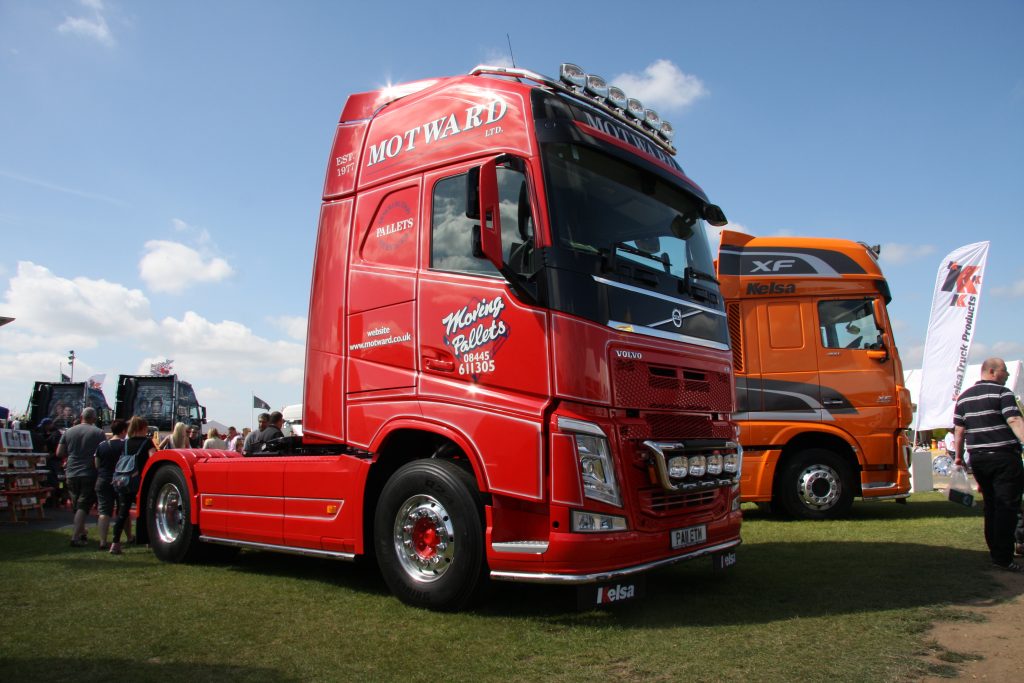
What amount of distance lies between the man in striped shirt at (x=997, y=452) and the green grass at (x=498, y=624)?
0.33 m

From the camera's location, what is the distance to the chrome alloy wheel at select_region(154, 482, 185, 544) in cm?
795

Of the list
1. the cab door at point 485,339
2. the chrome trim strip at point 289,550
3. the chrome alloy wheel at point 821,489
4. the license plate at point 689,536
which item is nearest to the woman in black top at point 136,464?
the chrome trim strip at point 289,550

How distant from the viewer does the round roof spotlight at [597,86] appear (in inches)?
225

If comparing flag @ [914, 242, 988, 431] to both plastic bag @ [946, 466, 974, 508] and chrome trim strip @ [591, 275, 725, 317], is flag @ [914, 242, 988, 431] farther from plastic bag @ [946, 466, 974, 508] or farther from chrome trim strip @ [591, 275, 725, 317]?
chrome trim strip @ [591, 275, 725, 317]

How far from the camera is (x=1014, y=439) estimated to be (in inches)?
260

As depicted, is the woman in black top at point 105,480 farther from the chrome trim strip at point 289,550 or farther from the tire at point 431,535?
the tire at point 431,535

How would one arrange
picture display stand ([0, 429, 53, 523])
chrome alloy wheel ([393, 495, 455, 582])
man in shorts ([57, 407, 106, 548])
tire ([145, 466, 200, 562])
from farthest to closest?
picture display stand ([0, 429, 53, 523]) → man in shorts ([57, 407, 106, 548]) → tire ([145, 466, 200, 562]) → chrome alloy wheel ([393, 495, 455, 582])

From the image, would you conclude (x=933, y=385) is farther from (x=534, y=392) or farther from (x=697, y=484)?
(x=534, y=392)

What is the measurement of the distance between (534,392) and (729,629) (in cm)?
193

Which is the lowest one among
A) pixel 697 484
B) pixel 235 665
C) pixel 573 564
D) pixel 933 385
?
pixel 235 665

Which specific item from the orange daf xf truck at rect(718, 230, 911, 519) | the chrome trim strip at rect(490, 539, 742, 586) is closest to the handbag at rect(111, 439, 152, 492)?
the chrome trim strip at rect(490, 539, 742, 586)

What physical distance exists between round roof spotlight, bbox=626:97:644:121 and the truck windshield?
2.34ft

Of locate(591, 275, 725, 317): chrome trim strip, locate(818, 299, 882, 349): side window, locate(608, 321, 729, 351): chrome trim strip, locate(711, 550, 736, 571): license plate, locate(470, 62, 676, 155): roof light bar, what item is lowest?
locate(711, 550, 736, 571): license plate

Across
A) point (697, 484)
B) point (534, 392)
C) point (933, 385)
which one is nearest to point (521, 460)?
point (534, 392)
